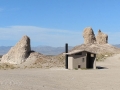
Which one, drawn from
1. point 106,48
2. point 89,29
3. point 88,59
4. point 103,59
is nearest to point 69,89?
point 88,59

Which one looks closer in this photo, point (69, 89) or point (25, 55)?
point (69, 89)

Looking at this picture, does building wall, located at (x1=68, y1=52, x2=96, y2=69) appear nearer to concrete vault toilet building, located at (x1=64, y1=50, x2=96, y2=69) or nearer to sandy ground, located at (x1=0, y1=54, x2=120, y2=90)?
concrete vault toilet building, located at (x1=64, y1=50, x2=96, y2=69)

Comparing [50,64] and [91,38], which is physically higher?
[91,38]

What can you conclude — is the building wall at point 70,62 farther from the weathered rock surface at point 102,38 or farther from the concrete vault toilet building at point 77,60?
the weathered rock surface at point 102,38

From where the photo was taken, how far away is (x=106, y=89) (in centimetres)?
1930

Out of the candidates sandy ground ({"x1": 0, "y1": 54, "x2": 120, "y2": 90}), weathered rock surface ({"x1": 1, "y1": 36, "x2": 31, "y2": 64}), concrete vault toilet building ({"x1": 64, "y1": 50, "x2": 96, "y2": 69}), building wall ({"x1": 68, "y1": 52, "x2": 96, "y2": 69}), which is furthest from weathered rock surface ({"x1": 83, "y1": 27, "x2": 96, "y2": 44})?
sandy ground ({"x1": 0, "y1": 54, "x2": 120, "y2": 90})

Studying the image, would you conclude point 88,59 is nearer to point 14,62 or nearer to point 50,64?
point 50,64

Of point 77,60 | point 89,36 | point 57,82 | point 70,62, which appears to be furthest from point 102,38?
point 57,82

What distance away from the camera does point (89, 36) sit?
89.2m

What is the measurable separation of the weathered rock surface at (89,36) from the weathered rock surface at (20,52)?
41.3 metres

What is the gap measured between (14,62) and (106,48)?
41.0m

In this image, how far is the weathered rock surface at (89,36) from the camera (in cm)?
8925

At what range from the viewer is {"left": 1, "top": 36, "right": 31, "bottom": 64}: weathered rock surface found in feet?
162

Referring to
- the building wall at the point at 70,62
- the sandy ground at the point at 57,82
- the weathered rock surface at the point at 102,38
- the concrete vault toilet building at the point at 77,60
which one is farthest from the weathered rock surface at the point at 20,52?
the weathered rock surface at the point at 102,38
